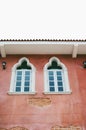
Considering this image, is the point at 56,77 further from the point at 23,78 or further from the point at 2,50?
the point at 2,50

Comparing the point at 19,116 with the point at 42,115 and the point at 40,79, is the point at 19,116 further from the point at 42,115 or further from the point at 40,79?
the point at 40,79

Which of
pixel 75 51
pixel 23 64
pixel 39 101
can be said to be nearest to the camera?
pixel 39 101

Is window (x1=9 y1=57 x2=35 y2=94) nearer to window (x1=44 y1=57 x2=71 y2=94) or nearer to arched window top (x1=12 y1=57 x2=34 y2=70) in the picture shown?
arched window top (x1=12 y1=57 x2=34 y2=70)

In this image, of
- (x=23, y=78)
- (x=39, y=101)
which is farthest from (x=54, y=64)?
(x=39, y=101)

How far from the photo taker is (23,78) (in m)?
10.5

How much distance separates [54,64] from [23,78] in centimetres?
173

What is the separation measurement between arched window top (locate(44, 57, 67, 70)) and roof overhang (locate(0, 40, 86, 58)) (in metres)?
Result: 0.46

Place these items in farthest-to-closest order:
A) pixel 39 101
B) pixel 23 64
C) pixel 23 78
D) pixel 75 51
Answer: pixel 75 51, pixel 23 64, pixel 23 78, pixel 39 101

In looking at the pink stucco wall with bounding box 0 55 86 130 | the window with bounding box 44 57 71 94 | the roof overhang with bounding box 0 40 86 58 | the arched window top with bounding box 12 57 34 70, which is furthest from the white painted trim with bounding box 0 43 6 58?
the window with bounding box 44 57 71 94

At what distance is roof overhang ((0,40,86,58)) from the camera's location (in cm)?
1111

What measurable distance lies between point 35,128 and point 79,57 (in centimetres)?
463

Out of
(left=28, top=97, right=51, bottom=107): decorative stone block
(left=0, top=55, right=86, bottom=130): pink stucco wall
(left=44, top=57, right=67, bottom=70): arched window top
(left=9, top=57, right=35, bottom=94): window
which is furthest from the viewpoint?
(left=44, top=57, right=67, bottom=70): arched window top

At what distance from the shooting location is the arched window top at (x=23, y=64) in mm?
10924

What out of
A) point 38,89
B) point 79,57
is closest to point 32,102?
point 38,89
